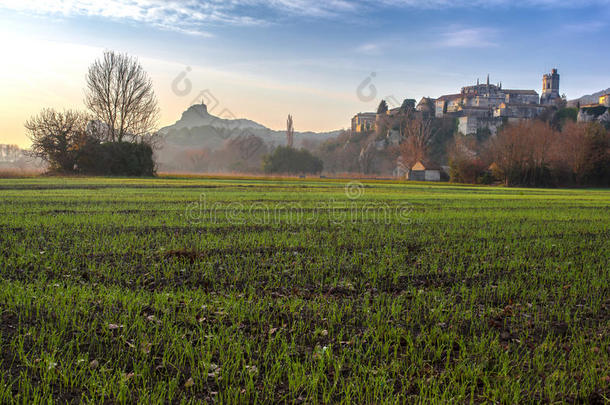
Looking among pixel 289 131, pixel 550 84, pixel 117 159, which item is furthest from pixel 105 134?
pixel 550 84

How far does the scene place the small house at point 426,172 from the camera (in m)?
86.6

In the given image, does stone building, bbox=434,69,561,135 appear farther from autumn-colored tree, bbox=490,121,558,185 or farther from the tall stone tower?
autumn-colored tree, bbox=490,121,558,185

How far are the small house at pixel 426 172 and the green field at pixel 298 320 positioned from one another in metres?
78.4

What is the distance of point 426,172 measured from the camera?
286ft

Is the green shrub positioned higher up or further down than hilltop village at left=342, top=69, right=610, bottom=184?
further down

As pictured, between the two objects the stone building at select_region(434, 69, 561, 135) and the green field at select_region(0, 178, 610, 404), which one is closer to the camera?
the green field at select_region(0, 178, 610, 404)

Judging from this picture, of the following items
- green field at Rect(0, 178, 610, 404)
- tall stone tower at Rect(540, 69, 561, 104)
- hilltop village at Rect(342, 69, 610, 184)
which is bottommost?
green field at Rect(0, 178, 610, 404)

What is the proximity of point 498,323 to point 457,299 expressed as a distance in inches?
40.9

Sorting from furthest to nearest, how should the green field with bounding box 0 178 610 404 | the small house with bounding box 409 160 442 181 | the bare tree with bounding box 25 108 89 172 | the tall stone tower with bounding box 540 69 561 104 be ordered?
the tall stone tower with bounding box 540 69 561 104 < the small house with bounding box 409 160 442 181 < the bare tree with bounding box 25 108 89 172 < the green field with bounding box 0 178 610 404

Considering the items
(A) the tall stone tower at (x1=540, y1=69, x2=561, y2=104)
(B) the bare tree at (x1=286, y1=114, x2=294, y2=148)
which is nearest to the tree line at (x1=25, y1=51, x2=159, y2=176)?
(B) the bare tree at (x1=286, y1=114, x2=294, y2=148)

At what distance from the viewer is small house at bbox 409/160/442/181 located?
284 ft

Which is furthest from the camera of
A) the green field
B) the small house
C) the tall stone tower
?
the tall stone tower

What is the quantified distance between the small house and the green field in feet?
257

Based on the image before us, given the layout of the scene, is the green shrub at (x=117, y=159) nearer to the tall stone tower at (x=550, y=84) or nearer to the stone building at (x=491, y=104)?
the stone building at (x=491, y=104)
